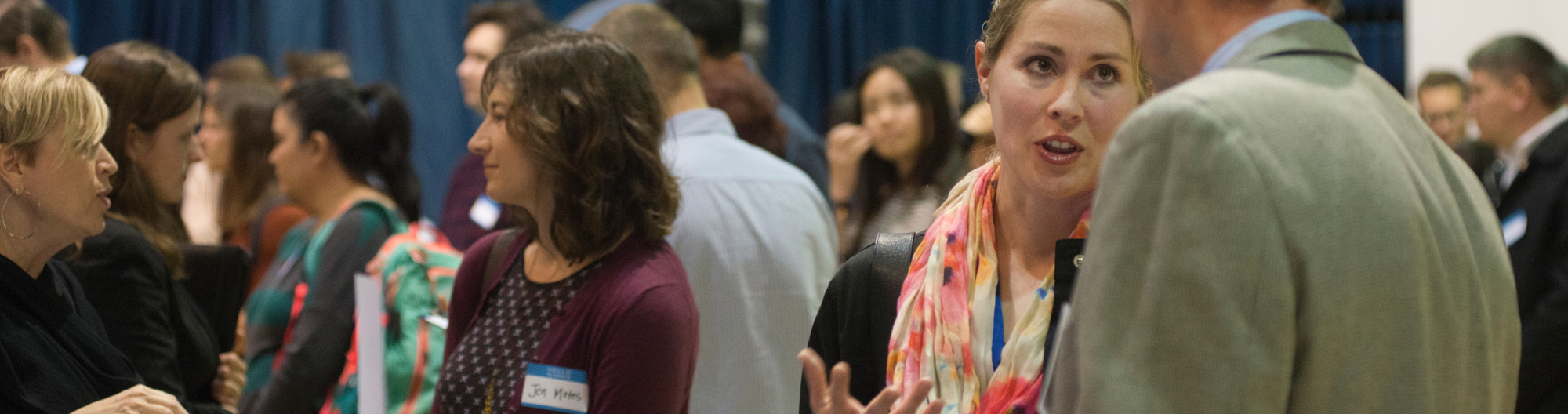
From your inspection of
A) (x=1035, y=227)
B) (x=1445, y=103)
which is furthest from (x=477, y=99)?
(x=1445, y=103)

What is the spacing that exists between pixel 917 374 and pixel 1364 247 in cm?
60

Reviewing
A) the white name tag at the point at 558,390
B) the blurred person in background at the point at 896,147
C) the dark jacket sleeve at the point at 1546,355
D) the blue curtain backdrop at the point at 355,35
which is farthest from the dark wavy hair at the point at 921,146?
the white name tag at the point at 558,390

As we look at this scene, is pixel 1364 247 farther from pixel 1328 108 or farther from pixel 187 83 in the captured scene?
pixel 187 83

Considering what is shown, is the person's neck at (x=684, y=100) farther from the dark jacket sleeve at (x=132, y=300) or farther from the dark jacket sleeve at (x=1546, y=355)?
the dark jacket sleeve at (x=1546, y=355)

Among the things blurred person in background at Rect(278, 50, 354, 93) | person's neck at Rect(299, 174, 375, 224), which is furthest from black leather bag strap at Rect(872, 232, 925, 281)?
blurred person in background at Rect(278, 50, 354, 93)

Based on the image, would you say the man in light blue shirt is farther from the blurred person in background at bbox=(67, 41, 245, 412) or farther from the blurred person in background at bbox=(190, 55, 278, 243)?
the blurred person in background at bbox=(190, 55, 278, 243)

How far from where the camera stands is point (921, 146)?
154 inches

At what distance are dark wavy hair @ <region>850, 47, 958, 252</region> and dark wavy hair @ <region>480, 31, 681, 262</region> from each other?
6.58 feet

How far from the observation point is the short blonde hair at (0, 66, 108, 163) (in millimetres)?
1696

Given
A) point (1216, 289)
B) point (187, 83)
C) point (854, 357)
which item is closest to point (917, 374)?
point (854, 357)

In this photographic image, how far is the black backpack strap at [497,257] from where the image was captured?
1.99 metres

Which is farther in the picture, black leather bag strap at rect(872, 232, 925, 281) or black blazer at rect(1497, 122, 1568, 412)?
black blazer at rect(1497, 122, 1568, 412)

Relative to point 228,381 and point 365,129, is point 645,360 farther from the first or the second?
point 365,129

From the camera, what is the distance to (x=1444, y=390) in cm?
90
